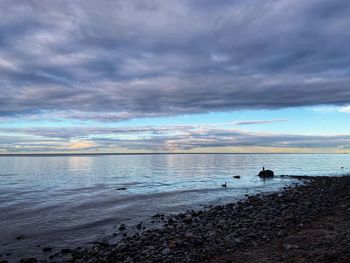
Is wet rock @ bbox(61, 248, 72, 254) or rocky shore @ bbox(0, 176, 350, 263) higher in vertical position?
rocky shore @ bbox(0, 176, 350, 263)

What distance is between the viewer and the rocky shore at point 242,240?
10.9 m

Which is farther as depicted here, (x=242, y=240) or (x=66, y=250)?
(x=66, y=250)

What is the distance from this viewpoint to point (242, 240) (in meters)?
13.1

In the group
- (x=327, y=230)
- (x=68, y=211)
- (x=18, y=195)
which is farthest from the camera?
(x=18, y=195)

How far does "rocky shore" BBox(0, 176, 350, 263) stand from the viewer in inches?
428

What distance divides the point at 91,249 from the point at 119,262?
3151 millimetres

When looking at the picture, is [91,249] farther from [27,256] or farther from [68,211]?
[68,211]

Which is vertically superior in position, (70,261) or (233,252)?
(233,252)

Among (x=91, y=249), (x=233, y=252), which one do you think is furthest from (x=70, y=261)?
(x=233, y=252)

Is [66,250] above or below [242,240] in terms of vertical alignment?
below

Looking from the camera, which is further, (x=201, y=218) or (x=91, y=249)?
(x=201, y=218)

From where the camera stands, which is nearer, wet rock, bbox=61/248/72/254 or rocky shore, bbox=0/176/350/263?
rocky shore, bbox=0/176/350/263

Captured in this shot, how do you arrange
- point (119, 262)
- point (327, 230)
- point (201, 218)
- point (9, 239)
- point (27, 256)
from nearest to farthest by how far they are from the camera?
point (119, 262)
point (327, 230)
point (27, 256)
point (9, 239)
point (201, 218)

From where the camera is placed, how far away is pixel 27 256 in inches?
582
